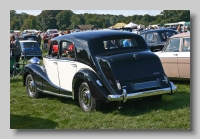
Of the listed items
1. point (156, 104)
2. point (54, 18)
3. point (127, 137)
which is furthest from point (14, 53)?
point (127, 137)

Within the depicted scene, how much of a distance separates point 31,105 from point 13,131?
86.2 inches

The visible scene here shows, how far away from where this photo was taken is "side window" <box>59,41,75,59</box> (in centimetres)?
820

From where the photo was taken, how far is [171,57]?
10281 mm

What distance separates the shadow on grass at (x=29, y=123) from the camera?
7.05m

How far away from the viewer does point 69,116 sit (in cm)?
761

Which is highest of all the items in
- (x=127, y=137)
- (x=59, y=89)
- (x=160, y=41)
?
(x=160, y=41)

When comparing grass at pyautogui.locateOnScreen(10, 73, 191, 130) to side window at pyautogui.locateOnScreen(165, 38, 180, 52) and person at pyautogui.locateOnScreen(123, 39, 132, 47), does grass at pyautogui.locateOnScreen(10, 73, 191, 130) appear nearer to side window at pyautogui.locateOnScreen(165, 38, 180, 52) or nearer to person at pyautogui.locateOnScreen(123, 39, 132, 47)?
person at pyautogui.locateOnScreen(123, 39, 132, 47)

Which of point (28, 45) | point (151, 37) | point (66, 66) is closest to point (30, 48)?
point (28, 45)

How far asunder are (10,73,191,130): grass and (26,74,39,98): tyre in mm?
523

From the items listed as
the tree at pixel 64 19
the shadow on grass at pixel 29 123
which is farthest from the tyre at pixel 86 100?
the tree at pixel 64 19

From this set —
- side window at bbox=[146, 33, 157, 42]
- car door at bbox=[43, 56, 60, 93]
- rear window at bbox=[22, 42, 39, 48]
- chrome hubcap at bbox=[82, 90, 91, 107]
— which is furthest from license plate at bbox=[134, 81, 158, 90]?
rear window at bbox=[22, 42, 39, 48]

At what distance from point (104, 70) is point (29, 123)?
1724 millimetres

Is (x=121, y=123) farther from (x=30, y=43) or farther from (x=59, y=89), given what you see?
(x=30, y=43)

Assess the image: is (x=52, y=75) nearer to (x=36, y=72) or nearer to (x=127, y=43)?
(x=36, y=72)
